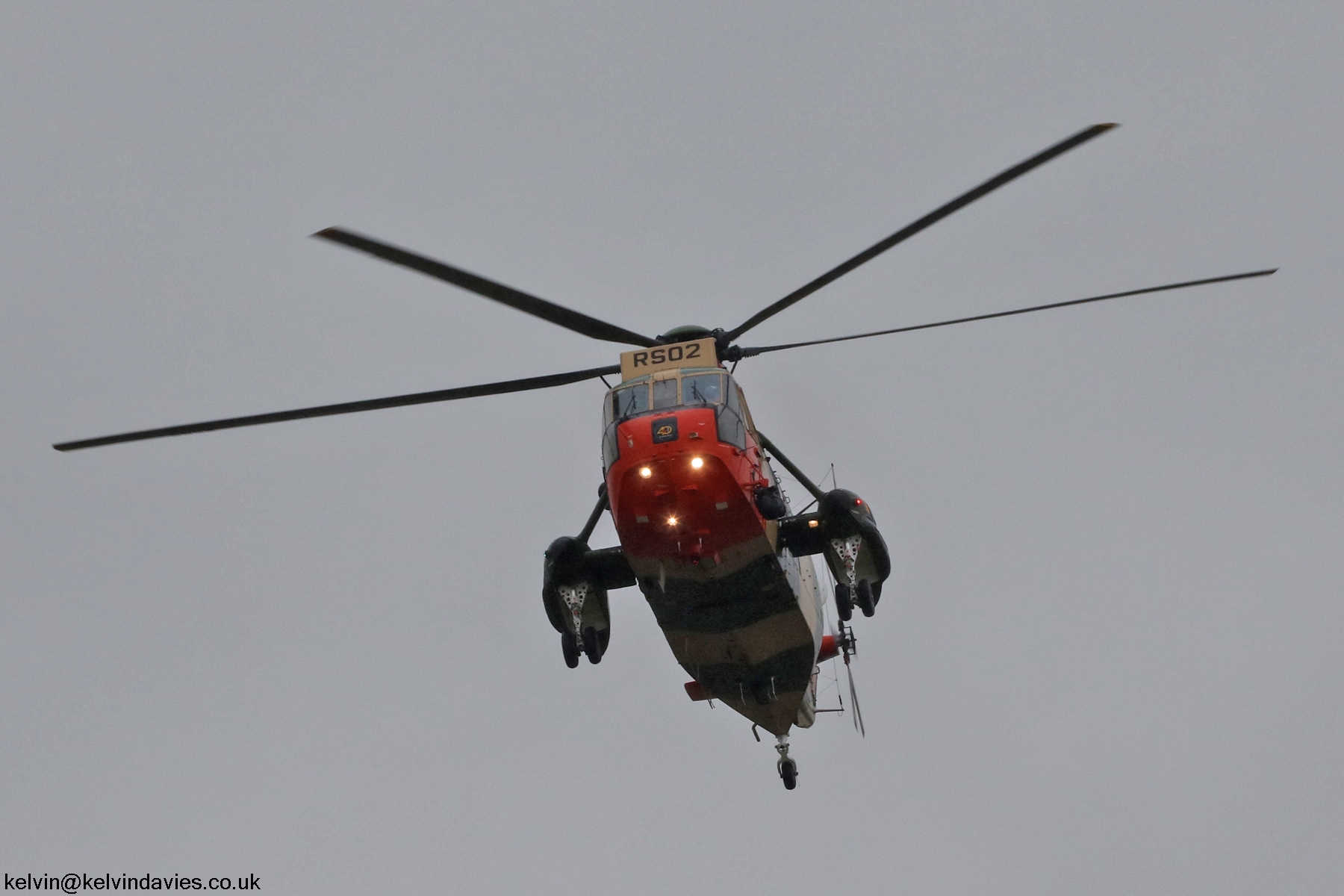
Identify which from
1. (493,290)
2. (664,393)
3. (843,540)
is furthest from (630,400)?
(843,540)

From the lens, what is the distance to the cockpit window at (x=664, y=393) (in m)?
18.9

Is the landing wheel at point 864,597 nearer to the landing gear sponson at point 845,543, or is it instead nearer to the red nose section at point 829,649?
the landing gear sponson at point 845,543

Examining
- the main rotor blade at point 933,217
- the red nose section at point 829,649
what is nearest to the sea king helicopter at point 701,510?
the main rotor blade at point 933,217

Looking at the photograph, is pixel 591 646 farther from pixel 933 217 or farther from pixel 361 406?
pixel 933 217

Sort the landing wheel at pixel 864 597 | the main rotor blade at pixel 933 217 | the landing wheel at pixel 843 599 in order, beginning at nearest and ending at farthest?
the main rotor blade at pixel 933 217 → the landing wheel at pixel 843 599 → the landing wheel at pixel 864 597

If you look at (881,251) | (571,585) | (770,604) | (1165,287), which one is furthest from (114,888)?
(1165,287)

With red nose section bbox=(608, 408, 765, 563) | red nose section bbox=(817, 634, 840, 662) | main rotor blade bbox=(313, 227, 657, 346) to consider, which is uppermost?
main rotor blade bbox=(313, 227, 657, 346)

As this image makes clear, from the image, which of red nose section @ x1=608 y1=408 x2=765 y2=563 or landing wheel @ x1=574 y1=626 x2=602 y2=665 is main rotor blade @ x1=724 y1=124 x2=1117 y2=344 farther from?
landing wheel @ x1=574 y1=626 x2=602 y2=665

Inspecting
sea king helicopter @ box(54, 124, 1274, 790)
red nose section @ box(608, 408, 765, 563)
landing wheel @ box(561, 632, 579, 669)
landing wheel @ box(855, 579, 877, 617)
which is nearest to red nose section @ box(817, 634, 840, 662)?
sea king helicopter @ box(54, 124, 1274, 790)

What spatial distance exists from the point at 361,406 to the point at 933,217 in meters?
8.25

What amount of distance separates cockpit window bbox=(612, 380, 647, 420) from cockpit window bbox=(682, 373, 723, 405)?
0.22m

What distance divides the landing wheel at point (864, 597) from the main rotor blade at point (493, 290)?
5.00 metres

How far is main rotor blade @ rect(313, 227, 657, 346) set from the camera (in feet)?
53.0

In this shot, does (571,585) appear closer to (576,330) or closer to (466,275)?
(576,330)
